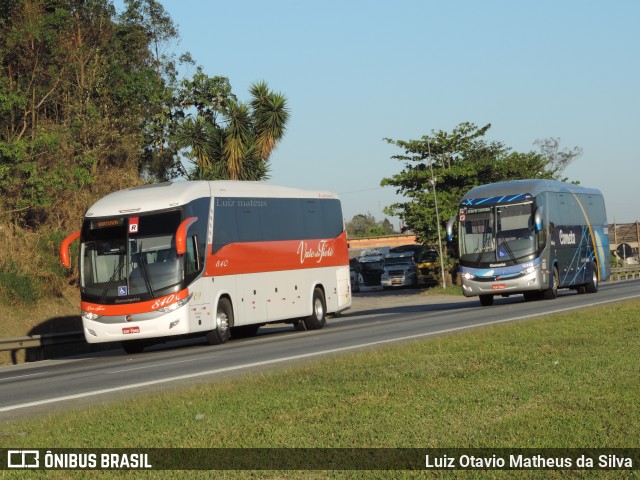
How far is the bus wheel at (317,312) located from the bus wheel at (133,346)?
18.0 ft

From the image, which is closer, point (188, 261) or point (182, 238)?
point (182, 238)

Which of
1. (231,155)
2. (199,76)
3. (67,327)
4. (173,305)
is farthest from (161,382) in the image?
(199,76)

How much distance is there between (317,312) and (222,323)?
5.47m

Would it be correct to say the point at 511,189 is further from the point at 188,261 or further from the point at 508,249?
the point at 188,261

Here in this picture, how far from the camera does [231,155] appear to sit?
46.2 m

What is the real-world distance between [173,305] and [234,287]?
2.79 m

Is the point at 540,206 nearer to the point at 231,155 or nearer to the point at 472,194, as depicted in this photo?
the point at 472,194

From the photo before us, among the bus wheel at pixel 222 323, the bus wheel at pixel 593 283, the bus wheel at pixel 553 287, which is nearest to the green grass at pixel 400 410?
the bus wheel at pixel 222 323

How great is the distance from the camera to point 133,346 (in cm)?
2731

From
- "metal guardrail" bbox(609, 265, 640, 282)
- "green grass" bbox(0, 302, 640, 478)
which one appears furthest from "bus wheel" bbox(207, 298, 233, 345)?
"metal guardrail" bbox(609, 265, 640, 282)

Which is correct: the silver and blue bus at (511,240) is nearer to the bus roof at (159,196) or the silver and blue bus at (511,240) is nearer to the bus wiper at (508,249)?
the bus wiper at (508,249)

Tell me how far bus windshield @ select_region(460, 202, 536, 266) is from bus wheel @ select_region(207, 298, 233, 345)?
425 inches

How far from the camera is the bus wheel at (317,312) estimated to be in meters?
31.3

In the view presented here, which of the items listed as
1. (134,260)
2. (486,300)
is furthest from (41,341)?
(486,300)
